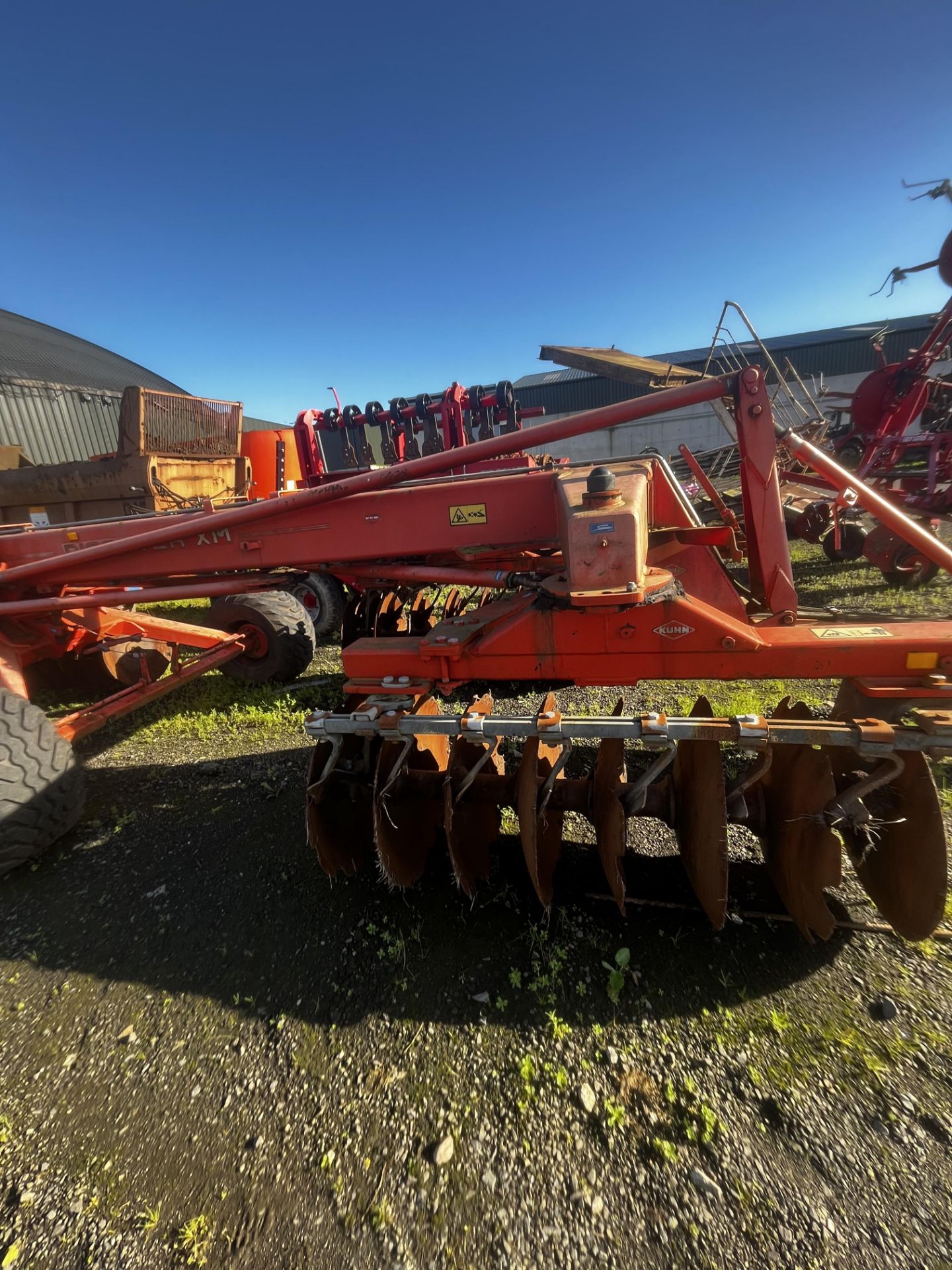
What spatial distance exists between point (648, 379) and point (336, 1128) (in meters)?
8.51

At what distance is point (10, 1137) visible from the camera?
6.22 ft

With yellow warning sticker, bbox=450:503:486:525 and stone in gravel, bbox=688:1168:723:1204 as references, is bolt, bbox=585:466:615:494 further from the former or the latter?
stone in gravel, bbox=688:1168:723:1204

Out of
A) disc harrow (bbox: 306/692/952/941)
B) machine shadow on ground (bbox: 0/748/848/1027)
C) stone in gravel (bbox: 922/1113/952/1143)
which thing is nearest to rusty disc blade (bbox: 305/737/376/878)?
disc harrow (bbox: 306/692/952/941)

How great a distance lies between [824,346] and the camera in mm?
29016

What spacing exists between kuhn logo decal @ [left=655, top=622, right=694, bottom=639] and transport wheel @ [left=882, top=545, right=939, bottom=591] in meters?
5.85

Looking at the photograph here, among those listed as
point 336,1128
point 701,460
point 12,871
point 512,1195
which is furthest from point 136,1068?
point 701,460

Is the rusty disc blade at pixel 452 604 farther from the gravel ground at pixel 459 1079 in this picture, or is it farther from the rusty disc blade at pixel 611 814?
the rusty disc blade at pixel 611 814

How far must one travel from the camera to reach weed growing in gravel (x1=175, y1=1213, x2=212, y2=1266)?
5.11ft

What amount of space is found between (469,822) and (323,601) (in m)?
4.82

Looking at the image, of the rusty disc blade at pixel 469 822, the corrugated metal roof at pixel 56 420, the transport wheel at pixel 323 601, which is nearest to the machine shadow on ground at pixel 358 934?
the rusty disc blade at pixel 469 822

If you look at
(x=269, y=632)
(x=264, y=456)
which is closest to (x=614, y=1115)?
(x=269, y=632)

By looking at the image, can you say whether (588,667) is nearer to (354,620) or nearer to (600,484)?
(600,484)

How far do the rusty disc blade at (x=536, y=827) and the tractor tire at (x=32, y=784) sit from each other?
2.58m

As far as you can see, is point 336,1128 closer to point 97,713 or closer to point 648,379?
point 97,713
